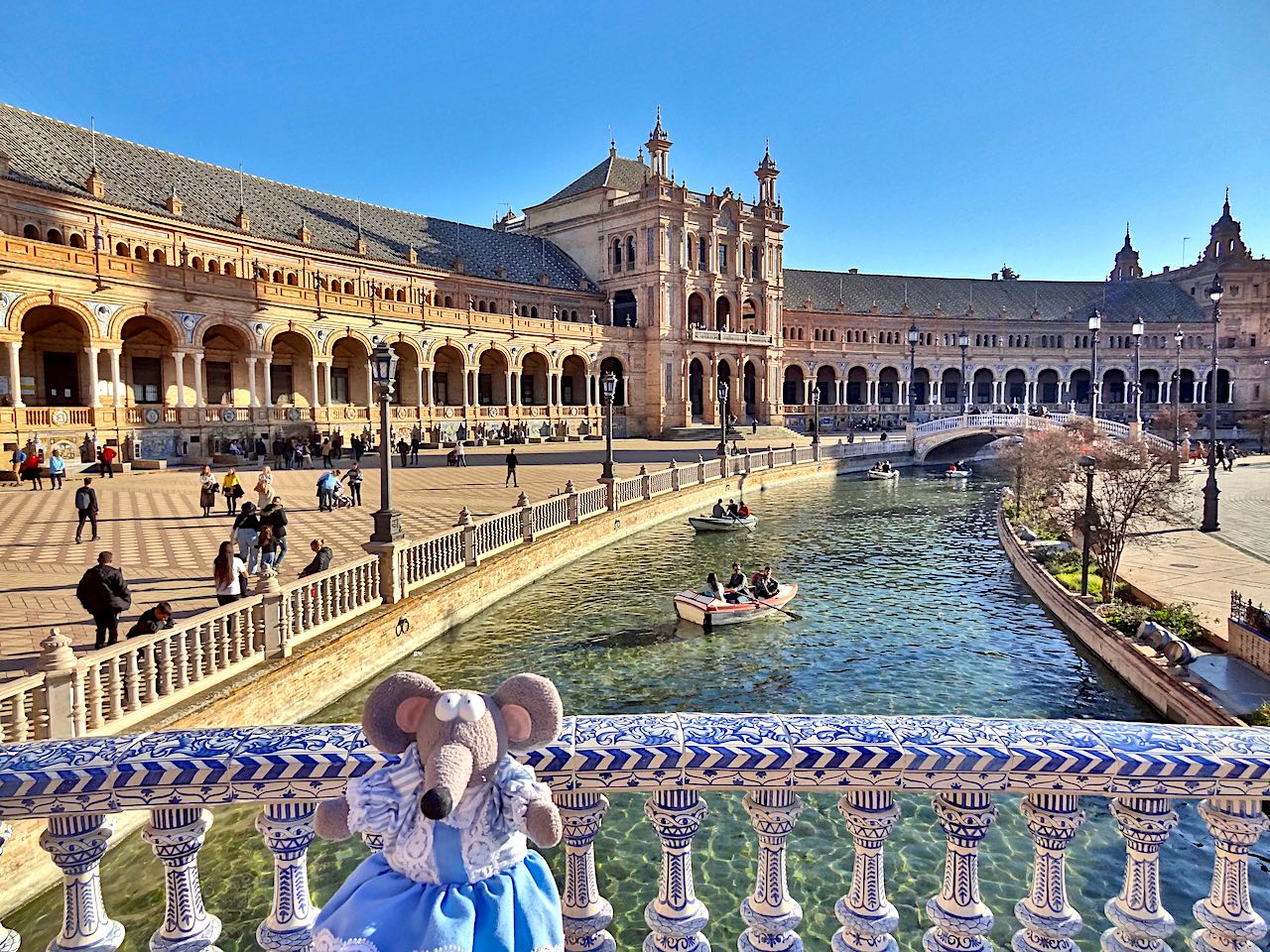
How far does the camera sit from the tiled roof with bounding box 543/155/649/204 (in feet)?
225

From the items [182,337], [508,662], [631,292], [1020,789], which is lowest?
[508,662]

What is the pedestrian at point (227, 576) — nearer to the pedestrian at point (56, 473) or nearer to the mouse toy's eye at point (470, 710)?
the mouse toy's eye at point (470, 710)

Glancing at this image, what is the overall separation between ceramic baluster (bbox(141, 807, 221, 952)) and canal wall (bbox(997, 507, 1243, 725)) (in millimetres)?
11707

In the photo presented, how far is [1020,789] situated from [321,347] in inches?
1766

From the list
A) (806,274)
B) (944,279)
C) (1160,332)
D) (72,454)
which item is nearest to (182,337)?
(72,454)

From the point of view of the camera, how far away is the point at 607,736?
2766 mm

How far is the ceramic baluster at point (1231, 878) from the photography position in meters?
2.65

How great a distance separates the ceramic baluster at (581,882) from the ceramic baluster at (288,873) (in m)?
0.86

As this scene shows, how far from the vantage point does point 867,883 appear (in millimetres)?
2852

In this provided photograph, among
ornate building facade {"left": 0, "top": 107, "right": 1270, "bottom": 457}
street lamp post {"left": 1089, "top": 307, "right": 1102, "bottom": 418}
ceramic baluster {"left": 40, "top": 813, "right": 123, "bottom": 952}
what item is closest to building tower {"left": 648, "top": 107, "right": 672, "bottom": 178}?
ornate building facade {"left": 0, "top": 107, "right": 1270, "bottom": 457}

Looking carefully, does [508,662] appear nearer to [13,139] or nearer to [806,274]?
[13,139]

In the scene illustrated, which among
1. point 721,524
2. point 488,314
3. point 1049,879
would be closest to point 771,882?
point 1049,879

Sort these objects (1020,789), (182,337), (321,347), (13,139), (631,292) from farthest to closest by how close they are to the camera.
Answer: (631,292)
(321,347)
(13,139)
(182,337)
(1020,789)

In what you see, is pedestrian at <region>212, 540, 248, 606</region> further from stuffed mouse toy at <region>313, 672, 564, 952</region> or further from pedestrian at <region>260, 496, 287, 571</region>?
stuffed mouse toy at <region>313, 672, 564, 952</region>
